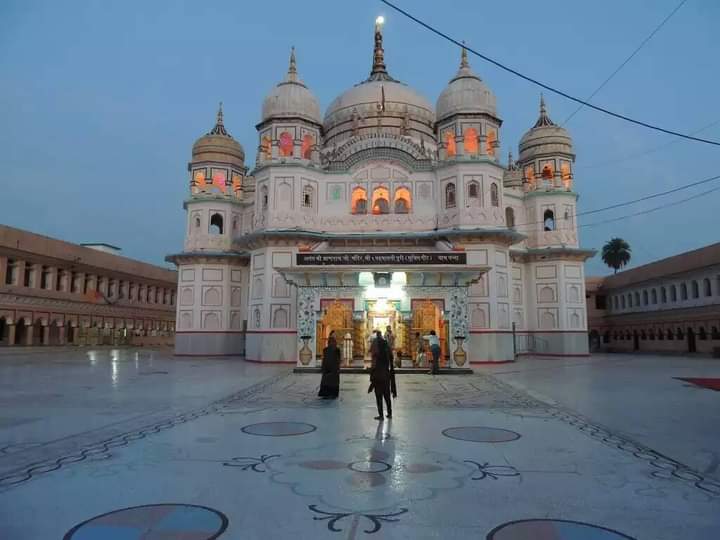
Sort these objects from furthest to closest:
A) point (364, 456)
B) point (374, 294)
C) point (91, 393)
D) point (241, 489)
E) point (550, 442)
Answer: point (374, 294) < point (91, 393) < point (550, 442) < point (364, 456) < point (241, 489)

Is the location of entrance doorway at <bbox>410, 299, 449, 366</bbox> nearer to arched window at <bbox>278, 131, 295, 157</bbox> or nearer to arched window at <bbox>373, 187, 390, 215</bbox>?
arched window at <bbox>373, 187, 390, 215</bbox>

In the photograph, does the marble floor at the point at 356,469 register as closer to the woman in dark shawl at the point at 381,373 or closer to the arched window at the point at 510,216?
the woman in dark shawl at the point at 381,373

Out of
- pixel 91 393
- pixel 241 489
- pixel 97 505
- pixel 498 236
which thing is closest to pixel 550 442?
pixel 241 489

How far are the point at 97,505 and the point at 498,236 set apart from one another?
2293cm

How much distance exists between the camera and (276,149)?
89.1ft

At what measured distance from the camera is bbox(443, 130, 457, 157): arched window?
27.4m

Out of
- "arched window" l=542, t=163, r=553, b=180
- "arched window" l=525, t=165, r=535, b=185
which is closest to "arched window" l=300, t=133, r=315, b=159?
"arched window" l=525, t=165, r=535, b=185

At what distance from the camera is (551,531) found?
3.73m

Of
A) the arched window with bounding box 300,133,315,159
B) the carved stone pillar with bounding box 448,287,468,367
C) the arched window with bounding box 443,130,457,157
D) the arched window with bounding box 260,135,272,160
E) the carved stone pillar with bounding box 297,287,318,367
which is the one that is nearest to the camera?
the carved stone pillar with bounding box 448,287,468,367

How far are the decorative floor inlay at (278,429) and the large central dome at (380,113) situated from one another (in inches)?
1004

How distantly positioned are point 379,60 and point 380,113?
793cm

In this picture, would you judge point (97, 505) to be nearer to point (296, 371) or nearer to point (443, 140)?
point (296, 371)

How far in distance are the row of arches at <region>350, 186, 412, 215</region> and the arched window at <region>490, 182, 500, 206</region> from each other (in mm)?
4090

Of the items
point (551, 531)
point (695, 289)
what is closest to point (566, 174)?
point (695, 289)
